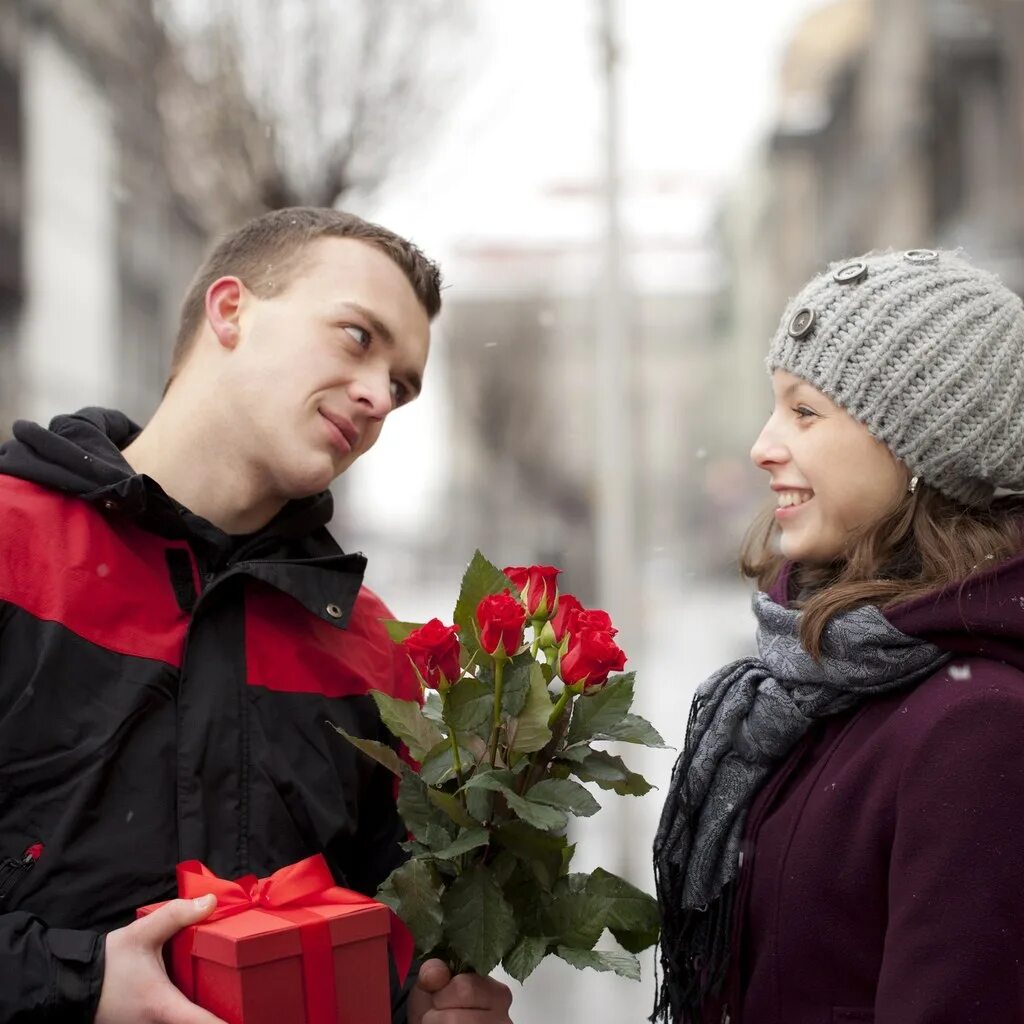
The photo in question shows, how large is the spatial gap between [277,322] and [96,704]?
77cm

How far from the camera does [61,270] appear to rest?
81.8 feet

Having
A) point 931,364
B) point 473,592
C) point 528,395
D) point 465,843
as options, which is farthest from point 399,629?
point 528,395

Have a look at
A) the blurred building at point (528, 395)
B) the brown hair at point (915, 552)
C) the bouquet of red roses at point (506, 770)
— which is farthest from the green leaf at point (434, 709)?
the blurred building at point (528, 395)

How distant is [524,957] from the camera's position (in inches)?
79.4

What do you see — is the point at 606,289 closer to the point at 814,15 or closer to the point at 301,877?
the point at 301,877

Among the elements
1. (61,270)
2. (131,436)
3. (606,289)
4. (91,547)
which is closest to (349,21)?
(606,289)

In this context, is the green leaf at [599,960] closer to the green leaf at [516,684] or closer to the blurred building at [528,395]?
the green leaf at [516,684]

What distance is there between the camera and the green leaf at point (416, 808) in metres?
2.02

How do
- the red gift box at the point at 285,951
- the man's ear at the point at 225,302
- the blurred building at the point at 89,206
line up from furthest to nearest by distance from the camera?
the blurred building at the point at 89,206, the man's ear at the point at 225,302, the red gift box at the point at 285,951

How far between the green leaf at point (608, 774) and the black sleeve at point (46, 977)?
2.51 feet

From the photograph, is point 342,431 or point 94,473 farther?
point 342,431

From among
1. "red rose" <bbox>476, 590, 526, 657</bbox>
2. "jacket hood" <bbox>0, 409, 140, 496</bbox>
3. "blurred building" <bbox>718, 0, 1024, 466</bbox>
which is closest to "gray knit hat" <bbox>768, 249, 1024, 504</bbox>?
"red rose" <bbox>476, 590, 526, 657</bbox>

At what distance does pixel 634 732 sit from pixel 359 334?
0.93m

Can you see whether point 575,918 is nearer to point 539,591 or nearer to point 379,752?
point 379,752
